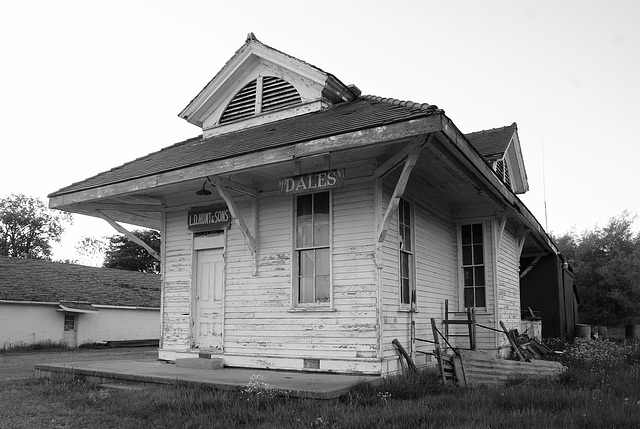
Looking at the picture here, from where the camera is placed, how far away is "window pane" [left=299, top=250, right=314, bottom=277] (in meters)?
9.62

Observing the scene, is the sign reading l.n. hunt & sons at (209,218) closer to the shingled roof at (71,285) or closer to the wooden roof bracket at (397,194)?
the wooden roof bracket at (397,194)

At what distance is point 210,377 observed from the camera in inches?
338

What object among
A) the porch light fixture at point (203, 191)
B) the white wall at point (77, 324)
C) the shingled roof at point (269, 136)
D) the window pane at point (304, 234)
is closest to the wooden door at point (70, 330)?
the white wall at point (77, 324)

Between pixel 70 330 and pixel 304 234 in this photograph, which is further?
pixel 70 330

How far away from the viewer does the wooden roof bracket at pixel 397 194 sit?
789 centimetres

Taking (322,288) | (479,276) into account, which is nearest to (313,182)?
(322,288)

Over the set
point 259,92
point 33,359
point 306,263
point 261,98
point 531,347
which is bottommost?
point 33,359

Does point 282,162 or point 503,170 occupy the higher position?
point 503,170

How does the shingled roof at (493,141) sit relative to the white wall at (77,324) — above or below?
above

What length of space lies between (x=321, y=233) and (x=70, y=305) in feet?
71.6

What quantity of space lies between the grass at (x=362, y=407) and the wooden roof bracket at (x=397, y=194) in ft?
6.50

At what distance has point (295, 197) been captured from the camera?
9922 mm

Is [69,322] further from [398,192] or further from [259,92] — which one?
[398,192]

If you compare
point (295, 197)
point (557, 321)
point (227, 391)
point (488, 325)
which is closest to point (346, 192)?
point (295, 197)
